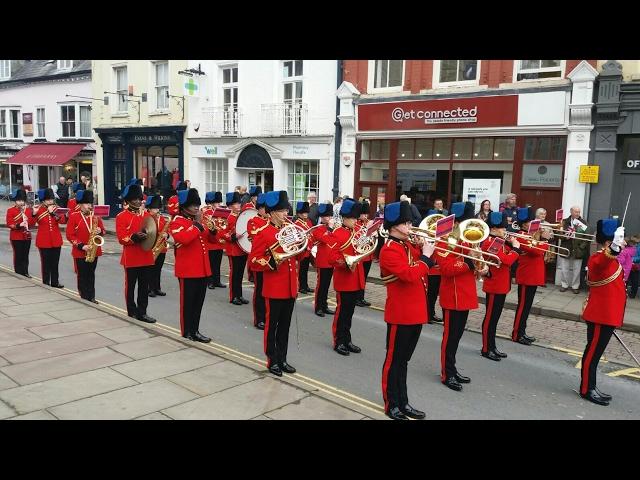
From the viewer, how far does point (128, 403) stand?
528 cm

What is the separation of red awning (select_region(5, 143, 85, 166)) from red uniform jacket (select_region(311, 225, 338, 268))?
23.7 m

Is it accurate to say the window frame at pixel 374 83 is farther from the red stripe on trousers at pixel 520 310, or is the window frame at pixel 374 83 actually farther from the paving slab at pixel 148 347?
the paving slab at pixel 148 347

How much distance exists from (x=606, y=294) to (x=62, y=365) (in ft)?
21.4

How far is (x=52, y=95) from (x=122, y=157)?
7.82 metres

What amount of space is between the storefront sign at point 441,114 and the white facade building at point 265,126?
174 cm

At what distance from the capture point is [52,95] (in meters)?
30.3

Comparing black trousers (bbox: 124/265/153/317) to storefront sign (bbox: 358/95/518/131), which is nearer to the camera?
black trousers (bbox: 124/265/153/317)

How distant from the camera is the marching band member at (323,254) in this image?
922cm

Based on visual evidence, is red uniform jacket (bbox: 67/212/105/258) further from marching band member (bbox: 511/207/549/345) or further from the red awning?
the red awning

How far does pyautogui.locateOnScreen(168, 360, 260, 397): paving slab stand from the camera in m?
5.77

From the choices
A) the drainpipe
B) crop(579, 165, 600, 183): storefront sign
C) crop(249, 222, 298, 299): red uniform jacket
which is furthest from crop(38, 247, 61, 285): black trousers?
crop(579, 165, 600, 183): storefront sign

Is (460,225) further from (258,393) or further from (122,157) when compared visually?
(122,157)

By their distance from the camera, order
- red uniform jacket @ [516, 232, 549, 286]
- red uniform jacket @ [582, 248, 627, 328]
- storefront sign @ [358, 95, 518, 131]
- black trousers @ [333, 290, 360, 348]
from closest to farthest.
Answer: red uniform jacket @ [582, 248, 627, 328]
black trousers @ [333, 290, 360, 348]
red uniform jacket @ [516, 232, 549, 286]
storefront sign @ [358, 95, 518, 131]

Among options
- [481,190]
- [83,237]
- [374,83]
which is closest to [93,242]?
[83,237]
